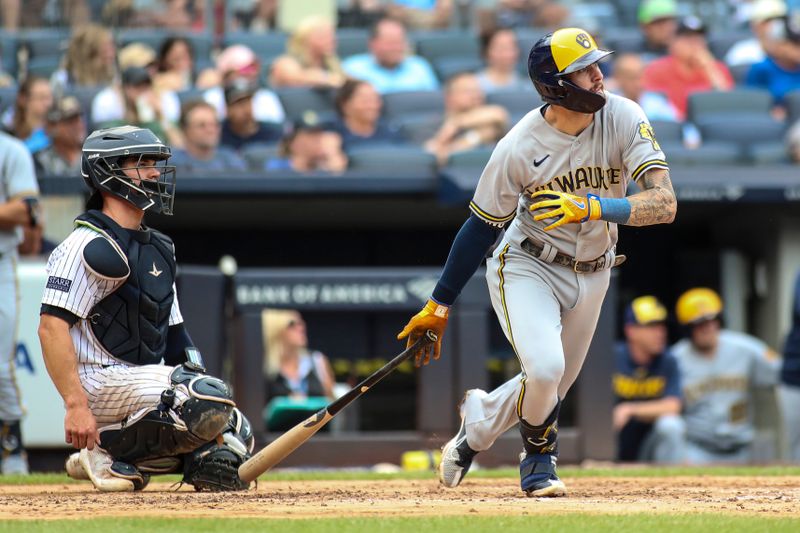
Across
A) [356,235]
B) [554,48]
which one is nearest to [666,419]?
[356,235]

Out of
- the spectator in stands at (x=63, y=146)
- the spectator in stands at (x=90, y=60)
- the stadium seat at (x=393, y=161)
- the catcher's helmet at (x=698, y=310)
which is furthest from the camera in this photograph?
the spectator in stands at (x=90, y=60)

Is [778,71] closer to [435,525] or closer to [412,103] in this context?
[412,103]

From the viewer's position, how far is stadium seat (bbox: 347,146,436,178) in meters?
8.50

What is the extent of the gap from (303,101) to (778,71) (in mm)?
3652

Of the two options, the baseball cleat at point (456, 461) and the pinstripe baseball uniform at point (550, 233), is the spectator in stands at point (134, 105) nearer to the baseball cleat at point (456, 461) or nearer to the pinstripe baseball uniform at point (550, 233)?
the baseball cleat at point (456, 461)

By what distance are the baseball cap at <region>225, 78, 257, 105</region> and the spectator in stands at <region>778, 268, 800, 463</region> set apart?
374 cm

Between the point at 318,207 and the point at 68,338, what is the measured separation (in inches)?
167

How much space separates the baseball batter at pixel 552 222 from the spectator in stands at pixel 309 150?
368 centimetres

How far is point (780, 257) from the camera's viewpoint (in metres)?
8.92

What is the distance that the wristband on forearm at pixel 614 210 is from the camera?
173 inches

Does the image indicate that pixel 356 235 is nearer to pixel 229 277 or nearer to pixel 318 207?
pixel 318 207

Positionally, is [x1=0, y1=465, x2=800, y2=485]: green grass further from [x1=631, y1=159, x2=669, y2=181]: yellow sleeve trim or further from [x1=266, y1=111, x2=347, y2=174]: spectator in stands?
[x1=266, y1=111, x2=347, y2=174]: spectator in stands

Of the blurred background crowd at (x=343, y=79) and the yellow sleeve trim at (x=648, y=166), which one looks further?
the blurred background crowd at (x=343, y=79)

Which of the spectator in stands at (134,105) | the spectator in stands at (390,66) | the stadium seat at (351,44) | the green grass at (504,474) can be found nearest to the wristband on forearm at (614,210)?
the green grass at (504,474)
